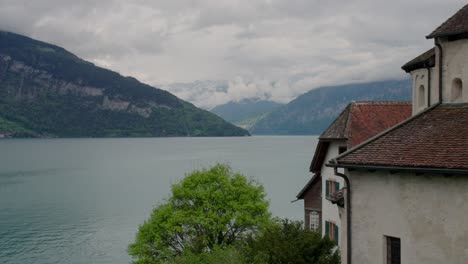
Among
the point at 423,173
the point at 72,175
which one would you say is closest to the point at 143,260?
the point at 423,173

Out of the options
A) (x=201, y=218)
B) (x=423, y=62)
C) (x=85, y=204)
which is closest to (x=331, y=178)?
(x=201, y=218)

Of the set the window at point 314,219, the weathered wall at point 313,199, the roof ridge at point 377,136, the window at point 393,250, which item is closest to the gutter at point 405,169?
the roof ridge at point 377,136

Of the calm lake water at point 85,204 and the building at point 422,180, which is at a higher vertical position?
the building at point 422,180

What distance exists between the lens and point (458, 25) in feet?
56.3

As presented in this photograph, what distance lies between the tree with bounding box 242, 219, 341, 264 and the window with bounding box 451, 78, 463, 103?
7306 mm

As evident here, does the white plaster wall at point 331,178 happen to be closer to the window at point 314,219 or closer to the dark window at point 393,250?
the window at point 314,219

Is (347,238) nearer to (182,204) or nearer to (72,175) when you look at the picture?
(182,204)

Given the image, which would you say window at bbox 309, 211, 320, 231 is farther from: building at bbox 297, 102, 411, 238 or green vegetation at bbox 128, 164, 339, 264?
building at bbox 297, 102, 411, 238

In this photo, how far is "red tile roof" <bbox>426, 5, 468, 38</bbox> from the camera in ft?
55.5

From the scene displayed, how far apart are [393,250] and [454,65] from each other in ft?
20.4

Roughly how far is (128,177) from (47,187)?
75.9 feet

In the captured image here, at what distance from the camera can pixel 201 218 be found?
37.2 metres

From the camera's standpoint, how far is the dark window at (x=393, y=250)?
639 inches

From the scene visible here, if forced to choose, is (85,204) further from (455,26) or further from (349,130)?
(455,26)
